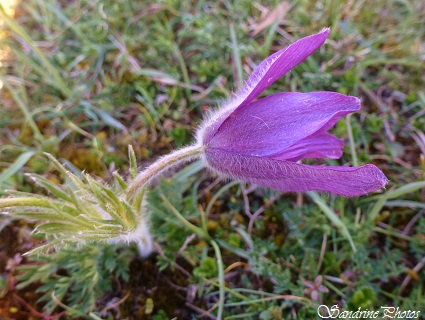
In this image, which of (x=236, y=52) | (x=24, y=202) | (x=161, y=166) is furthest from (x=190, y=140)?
(x=24, y=202)

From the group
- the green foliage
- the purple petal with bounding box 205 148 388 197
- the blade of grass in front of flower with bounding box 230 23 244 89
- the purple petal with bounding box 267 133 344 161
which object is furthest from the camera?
the blade of grass in front of flower with bounding box 230 23 244 89

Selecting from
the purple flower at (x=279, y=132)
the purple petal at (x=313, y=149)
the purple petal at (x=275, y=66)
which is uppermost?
the purple petal at (x=275, y=66)

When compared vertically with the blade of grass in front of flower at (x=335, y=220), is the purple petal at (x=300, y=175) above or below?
above

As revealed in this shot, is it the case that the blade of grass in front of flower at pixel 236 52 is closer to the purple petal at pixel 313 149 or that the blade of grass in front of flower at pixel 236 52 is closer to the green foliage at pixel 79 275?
the purple petal at pixel 313 149

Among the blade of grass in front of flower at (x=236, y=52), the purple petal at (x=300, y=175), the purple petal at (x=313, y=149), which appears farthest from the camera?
the blade of grass in front of flower at (x=236, y=52)

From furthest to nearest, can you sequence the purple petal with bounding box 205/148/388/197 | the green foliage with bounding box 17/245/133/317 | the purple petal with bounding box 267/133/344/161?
the green foliage with bounding box 17/245/133/317
the purple petal with bounding box 267/133/344/161
the purple petal with bounding box 205/148/388/197

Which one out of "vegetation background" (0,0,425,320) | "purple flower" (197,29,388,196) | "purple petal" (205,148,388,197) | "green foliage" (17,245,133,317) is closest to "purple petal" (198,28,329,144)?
"purple flower" (197,29,388,196)

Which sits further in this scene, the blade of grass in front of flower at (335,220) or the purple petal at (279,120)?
the blade of grass in front of flower at (335,220)

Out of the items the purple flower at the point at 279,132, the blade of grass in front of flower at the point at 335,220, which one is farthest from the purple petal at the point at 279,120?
the blade of grass in front of flower at the point at 335,220

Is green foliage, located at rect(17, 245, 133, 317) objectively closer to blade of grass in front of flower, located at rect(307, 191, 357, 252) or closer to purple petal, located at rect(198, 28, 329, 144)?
purple petal, located at rect(198, 28, 329, 144)

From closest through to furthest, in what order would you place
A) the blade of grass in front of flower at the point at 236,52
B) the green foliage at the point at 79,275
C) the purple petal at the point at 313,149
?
the purple petal at the point at 313,149 < the green foliage at the point at 79,275 < the blade of grass in front of flower at the point at 236,52

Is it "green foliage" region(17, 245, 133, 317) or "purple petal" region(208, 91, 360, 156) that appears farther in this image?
"green foliage" region(17, 245, 133, 317)
